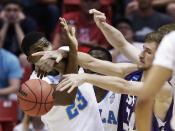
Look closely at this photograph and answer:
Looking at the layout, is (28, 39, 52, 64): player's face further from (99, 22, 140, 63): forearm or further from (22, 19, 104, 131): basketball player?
(99, 22, 140, 63): forearm

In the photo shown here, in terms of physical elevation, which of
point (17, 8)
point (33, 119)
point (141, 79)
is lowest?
point (33, 119)

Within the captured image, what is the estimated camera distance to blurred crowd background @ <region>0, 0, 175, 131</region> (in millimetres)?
9492

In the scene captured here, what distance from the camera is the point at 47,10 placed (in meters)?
10.9

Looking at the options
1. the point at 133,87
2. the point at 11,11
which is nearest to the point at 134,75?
the point at 133,87

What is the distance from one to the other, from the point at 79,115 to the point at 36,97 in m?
0.68

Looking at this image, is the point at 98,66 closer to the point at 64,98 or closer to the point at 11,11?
the point at 64,98

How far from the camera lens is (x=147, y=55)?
17.4 ft

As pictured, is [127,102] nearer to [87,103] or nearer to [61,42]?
[87,103]

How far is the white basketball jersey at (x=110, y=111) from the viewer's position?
6.63 metres

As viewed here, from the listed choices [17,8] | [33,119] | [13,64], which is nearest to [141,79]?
[33,119]

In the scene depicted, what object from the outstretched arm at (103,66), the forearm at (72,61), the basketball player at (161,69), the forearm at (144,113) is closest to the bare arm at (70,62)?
the forearm at (72,61)

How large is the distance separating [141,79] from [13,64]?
3.84 metres

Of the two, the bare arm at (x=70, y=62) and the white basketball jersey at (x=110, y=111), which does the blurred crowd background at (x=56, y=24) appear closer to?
the white basketball jersey at (x=110, y=111)

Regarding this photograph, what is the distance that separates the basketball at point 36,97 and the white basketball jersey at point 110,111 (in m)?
0.99
